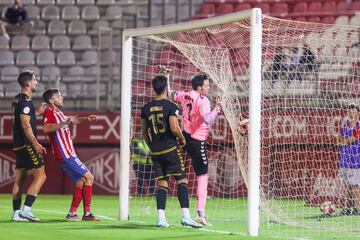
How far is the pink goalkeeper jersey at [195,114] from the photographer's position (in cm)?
1341

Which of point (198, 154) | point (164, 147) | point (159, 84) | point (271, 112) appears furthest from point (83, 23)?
point (164, 147)

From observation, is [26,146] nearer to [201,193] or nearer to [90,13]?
[201,193]

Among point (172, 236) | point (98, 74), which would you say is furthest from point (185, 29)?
point (98, 74)

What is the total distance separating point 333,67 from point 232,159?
3314 millimetres

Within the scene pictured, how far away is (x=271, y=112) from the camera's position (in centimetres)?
1568

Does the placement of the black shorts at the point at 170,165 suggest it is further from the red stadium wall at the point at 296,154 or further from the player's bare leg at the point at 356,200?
the player's bare leg at the point at 356,200

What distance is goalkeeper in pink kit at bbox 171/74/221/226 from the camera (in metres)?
13.3

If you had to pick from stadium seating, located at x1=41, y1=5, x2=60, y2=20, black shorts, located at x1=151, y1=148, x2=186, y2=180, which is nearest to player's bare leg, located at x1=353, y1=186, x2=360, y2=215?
black shorts, located at x1=151, y1=148, x2=186, y2=180

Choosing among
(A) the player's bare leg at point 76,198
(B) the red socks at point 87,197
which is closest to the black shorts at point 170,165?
(B) the red socks at point 87,197

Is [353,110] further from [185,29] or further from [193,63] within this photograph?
[185,29]

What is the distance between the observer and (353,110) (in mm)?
15297

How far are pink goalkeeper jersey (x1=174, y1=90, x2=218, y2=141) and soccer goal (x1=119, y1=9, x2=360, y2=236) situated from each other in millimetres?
490

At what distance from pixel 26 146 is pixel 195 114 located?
2.25m

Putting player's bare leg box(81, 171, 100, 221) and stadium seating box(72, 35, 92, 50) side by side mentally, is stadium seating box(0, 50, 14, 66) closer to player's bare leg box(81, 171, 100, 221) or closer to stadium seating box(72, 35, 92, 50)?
stadium seating box(72, 35, 92, 50)
